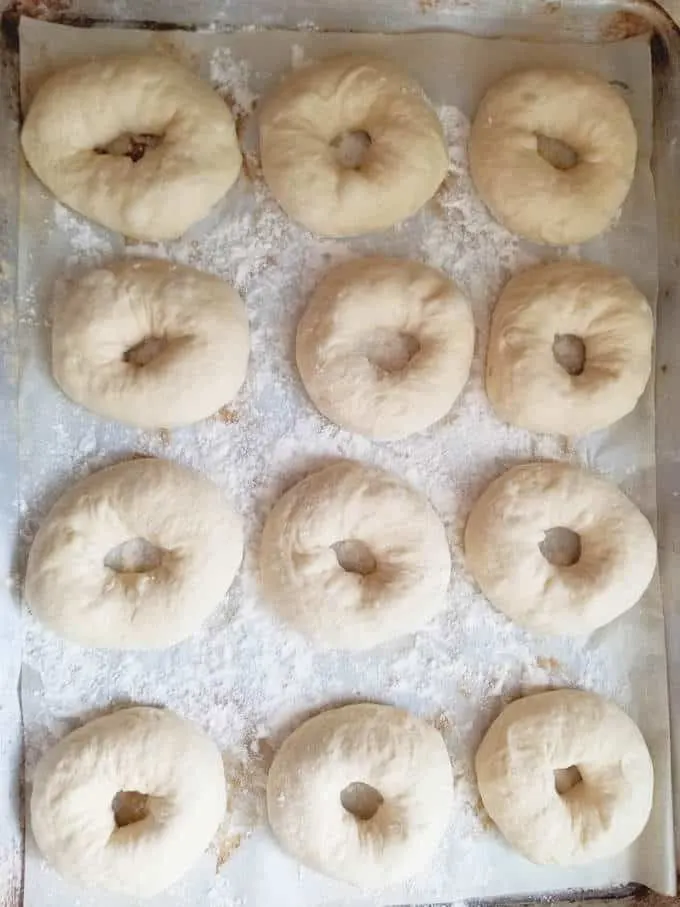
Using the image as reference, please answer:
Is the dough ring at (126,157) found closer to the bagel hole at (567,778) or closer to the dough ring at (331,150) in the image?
the dough ring at (331,150)

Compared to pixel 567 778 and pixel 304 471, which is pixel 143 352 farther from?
pixel 567 778

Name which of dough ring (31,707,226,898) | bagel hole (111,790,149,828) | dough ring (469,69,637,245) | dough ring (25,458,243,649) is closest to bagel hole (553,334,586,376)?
dough ring (469,69,637,245)

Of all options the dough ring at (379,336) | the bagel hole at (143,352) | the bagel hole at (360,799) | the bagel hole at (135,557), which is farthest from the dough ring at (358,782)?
the bagel hole at (143,352)

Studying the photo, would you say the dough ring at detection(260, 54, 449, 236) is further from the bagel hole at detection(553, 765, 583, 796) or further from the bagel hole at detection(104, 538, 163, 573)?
the bagel hole at detection(553, 765, 583, 796)

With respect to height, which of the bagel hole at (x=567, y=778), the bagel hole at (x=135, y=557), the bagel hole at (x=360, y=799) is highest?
the bagel hole at (x=135, y=557)

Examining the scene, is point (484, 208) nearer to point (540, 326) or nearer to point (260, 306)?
point (540, 326)
